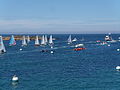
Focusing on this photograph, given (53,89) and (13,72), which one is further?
(13,72)

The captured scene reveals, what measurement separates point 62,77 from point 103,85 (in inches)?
561

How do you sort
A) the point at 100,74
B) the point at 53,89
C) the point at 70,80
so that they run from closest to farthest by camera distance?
the point at 53,89 → the point at 70,80 → the point at 100,74

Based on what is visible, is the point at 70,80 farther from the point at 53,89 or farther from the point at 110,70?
the point at 110,70

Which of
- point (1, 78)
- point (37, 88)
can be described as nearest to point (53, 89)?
point (37, 88)

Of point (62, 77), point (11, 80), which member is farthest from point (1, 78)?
point (62, 77)

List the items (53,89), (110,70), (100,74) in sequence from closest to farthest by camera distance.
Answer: (53,89) → (100,74) → (110,70)

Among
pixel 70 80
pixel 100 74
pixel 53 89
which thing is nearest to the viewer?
pixel 53 89

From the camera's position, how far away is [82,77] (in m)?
80.2

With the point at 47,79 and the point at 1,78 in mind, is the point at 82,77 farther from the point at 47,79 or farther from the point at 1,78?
the point at 1,78

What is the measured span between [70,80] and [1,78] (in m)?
19.0

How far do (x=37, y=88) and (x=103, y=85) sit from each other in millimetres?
15913

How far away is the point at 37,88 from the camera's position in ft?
224

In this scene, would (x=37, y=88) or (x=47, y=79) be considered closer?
(x=37, y=88)

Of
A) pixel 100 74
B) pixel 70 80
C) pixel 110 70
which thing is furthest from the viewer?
pixel 110 70
